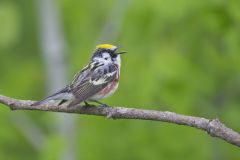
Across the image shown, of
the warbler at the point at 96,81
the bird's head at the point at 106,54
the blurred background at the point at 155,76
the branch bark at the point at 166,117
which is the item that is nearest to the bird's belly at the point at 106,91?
the warbler at the point at 96,81

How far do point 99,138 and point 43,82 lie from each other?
3.20m

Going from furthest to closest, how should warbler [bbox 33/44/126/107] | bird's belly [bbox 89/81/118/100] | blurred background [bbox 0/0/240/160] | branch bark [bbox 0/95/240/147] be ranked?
1. blurred background [bbox 0/0/240/160]
2. bird's belly [bbox 89/81/118/100]
3. warbler [bbox 33/44/126/107]
4. branch bark [bbox 0/95/240/147]

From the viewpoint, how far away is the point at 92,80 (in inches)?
317

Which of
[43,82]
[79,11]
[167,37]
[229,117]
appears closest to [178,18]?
[167,37]

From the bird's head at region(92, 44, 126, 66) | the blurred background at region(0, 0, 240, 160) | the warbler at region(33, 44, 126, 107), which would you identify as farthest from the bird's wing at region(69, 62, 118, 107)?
the blurred background at region(0, 0, 240, 160)

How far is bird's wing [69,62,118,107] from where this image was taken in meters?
7.78

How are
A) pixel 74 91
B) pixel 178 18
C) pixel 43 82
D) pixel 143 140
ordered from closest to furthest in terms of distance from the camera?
pixel 74 91 → pixel 178 18 → pixel 143 140 → pixel 43 82

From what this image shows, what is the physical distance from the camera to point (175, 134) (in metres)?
10.7

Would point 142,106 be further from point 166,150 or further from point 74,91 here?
point 74,91

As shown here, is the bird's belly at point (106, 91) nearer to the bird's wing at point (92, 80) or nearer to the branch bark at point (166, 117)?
the bird's wing at point (92, 80)

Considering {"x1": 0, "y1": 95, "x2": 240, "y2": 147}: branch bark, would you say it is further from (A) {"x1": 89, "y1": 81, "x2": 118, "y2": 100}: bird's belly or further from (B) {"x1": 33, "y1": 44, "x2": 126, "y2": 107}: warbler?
(A) {"x1": 89, "y1": 81, "x2": 118, "y2": 100}: bird's belly

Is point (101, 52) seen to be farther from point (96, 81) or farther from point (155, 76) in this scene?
point (155, 76)

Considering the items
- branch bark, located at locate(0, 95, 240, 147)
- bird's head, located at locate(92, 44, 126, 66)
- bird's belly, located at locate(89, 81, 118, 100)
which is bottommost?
branch bark, located at locate(0, 95, 240, 147)

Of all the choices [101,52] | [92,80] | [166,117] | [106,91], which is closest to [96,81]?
[92,80]
